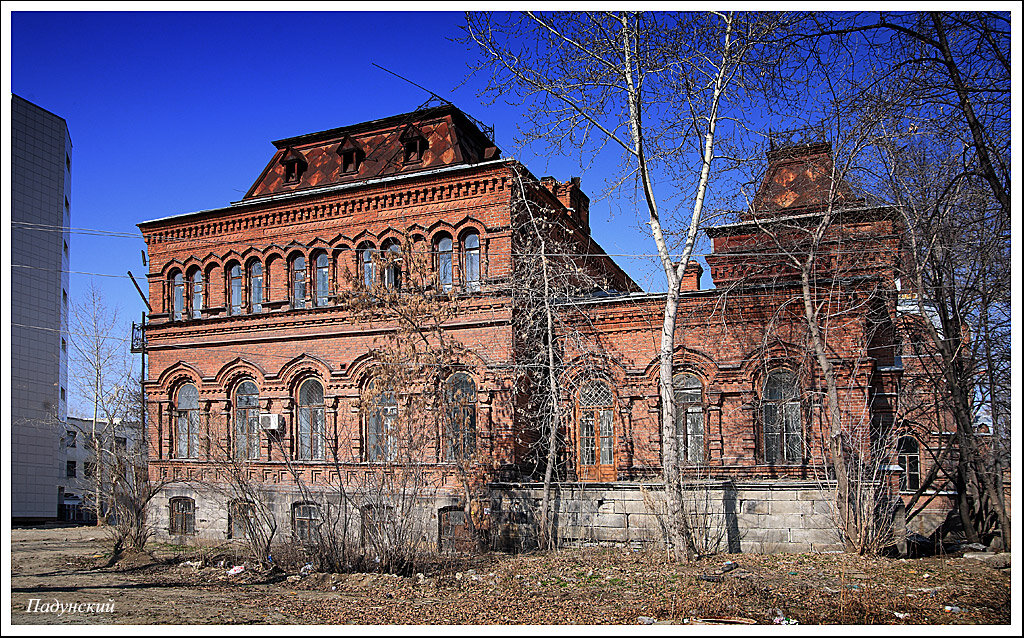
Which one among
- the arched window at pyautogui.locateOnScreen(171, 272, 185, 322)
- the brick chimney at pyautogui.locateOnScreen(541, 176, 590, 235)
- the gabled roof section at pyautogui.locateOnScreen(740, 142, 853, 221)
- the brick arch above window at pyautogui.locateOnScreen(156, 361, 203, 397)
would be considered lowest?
the brick arch above window at pyautogui.locateOnScreen(156, 361, 203, 397)

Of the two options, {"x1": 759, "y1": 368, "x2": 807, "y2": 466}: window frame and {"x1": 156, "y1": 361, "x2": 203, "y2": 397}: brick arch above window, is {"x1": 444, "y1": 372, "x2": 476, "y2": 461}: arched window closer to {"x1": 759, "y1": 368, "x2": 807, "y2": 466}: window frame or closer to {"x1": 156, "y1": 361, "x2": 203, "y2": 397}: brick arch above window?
{"x1": 759, "y1": 368, "x2": 807, "y2": 466}: window frame

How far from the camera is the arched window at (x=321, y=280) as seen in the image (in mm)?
19000

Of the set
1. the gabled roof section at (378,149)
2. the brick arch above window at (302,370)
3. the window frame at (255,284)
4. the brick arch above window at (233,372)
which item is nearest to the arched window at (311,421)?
the brick arch above window at (302,370)

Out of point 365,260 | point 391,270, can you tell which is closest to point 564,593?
point 391,270

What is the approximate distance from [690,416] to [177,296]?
46.7 ft

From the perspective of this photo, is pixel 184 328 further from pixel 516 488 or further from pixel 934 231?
pixel 934 231

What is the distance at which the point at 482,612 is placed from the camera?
935 cm

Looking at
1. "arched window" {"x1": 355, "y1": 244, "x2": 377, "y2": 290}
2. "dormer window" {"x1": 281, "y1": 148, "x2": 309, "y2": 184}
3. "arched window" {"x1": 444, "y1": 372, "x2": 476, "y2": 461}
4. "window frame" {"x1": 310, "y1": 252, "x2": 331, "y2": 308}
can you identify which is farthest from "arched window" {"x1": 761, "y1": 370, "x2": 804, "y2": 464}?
"dormer window" {"x1": 281, "y1": 148, "x2": 309, "y2": 184}

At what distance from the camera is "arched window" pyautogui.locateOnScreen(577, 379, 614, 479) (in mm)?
16562

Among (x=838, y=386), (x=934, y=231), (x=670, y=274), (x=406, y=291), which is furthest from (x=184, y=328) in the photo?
(x=934, y=231)

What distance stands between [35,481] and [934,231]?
31119 mm

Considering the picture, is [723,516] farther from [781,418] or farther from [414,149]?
[414,149]

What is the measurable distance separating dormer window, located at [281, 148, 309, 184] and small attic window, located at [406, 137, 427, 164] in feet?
11.6

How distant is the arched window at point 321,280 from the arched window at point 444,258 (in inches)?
120
